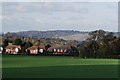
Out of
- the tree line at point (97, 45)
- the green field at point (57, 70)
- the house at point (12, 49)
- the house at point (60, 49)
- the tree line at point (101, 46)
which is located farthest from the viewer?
the house at point (60, 49)

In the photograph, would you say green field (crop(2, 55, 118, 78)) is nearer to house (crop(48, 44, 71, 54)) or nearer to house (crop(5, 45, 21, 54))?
house (crop(5, 45, 21, 54))

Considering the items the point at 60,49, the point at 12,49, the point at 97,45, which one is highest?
the point at 97,45

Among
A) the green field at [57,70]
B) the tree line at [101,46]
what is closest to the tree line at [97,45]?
the tree line at [101,46]

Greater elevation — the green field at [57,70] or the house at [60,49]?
the house at [60,49]

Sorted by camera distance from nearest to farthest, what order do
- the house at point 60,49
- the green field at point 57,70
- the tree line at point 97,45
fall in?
the green field at point 57,70 < the tree line at point 97,45 < the house at point 60,49

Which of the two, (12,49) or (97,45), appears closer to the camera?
(97,45)

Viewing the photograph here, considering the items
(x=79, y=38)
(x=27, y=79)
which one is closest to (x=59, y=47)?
(x=79, y=38)

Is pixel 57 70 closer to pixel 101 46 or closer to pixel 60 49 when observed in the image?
pixel 101 46

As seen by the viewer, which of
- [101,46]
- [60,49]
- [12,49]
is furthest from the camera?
[60,49]

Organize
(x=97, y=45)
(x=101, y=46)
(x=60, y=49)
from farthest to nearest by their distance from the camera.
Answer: (x=60, y=49) → (x=97, y=45) → (x=101, y=46)

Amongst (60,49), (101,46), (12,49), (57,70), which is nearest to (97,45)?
(101,46)

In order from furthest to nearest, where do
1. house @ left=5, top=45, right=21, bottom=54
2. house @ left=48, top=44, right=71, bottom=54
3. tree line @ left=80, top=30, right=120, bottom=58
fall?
house @ left=48, top=44, right=71, bottom=54 < house @ left=5, top=45, right=21, bottom=54 < tree line @ left=80, top=30, right=120, bottom=58

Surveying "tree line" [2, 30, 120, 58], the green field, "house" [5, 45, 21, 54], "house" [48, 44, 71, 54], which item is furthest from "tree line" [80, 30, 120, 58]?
the green field

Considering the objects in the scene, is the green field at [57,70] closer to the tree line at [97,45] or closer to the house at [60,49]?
the tree line at [97,45]
